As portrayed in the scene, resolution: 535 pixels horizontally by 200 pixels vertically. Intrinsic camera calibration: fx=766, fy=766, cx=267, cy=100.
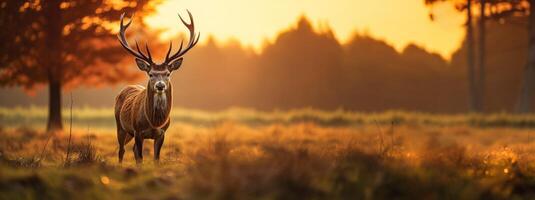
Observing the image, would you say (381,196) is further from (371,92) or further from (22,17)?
(371,92)

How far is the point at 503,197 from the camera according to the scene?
27.7 ft

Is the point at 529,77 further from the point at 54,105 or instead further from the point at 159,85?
the point at 159,85

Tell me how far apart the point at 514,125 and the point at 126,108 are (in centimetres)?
1954

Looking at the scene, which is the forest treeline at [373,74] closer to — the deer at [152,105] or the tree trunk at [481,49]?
the tree trunk at [481,49]

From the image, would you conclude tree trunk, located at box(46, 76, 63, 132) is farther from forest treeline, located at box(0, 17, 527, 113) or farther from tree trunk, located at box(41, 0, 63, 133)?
forest treeline, located at box(0, 17, 527, 113)

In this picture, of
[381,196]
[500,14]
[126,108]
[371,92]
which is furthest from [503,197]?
[371,92]

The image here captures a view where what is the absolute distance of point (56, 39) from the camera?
22406mm

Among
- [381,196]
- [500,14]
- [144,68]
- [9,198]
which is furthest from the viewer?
[500,14]

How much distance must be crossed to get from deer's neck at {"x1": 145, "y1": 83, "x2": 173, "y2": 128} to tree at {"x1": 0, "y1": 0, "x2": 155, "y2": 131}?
1063 cm

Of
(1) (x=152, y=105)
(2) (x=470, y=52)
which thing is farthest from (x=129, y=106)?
(2) (x=470, y=52)

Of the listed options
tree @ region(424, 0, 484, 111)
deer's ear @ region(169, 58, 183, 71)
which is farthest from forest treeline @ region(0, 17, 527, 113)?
deer's ear @ region(169, 58, 183, 71)

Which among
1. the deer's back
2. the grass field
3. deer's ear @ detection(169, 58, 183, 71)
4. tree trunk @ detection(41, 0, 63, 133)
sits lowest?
the grass field

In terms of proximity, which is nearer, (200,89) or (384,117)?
(384,117)

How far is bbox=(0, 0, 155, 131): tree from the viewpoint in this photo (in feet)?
71.7
